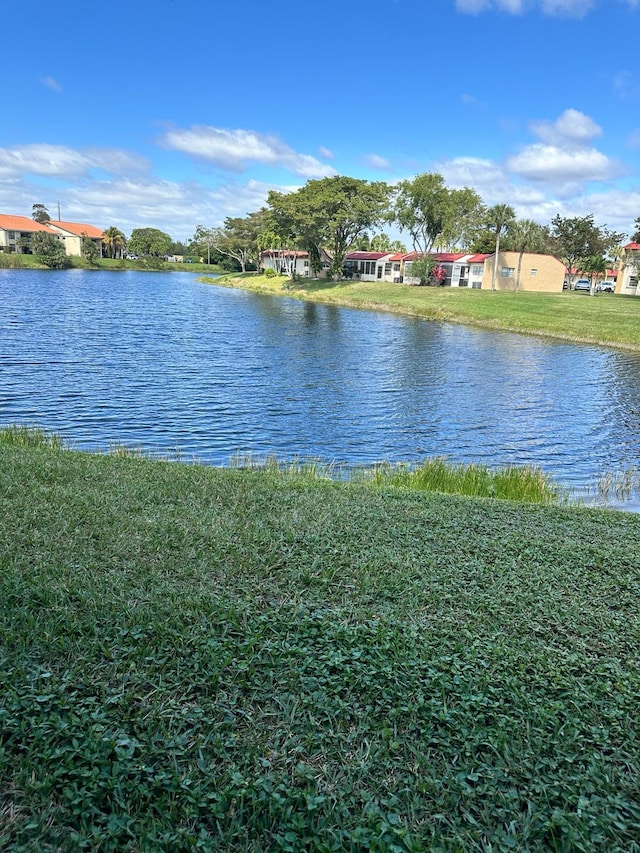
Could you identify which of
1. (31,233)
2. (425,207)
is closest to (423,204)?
(425,207)

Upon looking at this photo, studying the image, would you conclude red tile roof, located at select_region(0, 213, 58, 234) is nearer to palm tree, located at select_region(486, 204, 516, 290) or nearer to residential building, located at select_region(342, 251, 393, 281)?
residential building, located at select_region(342, 251, 393, 281)

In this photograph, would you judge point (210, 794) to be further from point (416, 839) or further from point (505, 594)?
point (505, 594)

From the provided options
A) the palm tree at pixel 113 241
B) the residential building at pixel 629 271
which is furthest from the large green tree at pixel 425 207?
the palm tree at pixel 113 241

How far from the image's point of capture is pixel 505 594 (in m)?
4.52

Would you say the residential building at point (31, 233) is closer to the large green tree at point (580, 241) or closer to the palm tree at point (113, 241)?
the palm tree at point (113, 241)

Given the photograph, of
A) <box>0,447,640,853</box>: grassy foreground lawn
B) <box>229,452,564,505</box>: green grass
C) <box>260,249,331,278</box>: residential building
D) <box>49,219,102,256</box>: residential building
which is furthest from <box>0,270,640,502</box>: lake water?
<box>49,219,102,256</box>: residential building

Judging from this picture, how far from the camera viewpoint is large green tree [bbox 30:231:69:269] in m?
100

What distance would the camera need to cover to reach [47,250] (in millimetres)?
100250

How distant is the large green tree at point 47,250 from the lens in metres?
100

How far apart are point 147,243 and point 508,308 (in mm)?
116904

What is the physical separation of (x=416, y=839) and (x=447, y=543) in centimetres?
329

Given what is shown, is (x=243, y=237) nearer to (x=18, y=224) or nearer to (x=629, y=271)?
(x=18, y=224)

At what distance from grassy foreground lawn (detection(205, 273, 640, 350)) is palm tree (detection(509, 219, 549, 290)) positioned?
30.8 feet

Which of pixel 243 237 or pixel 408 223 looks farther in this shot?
pixel 243 237
